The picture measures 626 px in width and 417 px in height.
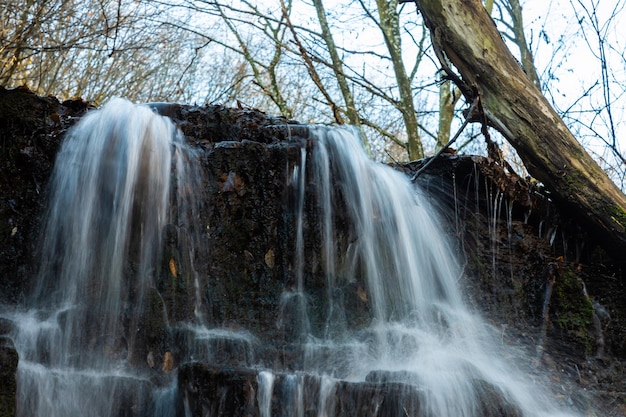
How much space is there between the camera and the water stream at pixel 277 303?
3.62 m

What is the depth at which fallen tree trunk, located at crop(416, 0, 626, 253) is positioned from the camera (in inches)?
205

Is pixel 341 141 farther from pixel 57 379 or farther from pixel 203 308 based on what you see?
pixel 57 379

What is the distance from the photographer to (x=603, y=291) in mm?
5207

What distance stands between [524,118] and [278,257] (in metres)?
2.38

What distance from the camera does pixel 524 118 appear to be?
5.30m

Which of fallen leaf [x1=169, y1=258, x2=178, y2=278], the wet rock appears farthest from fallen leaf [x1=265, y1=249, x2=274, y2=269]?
the wet rock

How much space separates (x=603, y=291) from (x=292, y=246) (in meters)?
2.60

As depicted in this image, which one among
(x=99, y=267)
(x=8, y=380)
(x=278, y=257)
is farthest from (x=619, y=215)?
(x=8, y=380)

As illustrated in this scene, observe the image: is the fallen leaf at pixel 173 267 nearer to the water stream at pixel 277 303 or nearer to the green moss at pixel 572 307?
the water stream at pixel 277 303

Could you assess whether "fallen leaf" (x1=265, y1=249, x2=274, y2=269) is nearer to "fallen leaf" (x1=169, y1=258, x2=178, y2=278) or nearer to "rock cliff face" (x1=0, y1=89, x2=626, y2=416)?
"rock cliff face" (x1=0, y1=89, x2=626, y2=416)

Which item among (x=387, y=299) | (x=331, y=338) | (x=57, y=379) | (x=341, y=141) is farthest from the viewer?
(x=341, y=141)

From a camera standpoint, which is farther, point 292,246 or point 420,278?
point 420,278

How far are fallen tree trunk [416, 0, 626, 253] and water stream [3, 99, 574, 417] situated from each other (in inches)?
38.7

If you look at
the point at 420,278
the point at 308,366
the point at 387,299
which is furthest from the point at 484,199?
the point at 308,366
